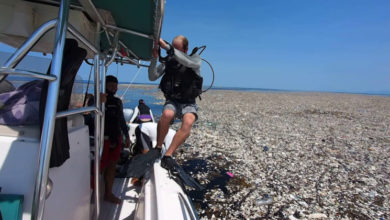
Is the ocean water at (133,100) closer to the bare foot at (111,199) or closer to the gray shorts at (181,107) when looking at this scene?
the gray shorts at (181,107)

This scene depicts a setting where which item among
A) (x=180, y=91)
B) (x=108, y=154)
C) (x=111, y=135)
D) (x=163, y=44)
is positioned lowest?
Result: (x=108, y=154)

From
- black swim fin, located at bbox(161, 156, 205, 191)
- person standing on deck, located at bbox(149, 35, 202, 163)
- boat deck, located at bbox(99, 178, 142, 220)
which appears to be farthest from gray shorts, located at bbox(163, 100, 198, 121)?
boat deck, located at bbox(99, 178, 142, 220)

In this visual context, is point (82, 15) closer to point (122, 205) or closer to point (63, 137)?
point (63, 137)

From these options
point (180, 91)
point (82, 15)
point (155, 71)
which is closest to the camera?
point (82, 15)

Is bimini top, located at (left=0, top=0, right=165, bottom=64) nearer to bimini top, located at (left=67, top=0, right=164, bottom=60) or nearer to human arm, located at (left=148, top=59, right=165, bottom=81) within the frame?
bimini top, located at (left=67, top=0, right=164, bottom=60)

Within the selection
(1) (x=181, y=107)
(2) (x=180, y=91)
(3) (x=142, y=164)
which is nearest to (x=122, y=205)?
(3) (x=142, y=164)

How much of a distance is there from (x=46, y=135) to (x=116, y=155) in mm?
2384

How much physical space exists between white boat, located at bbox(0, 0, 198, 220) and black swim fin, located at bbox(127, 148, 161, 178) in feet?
0.30

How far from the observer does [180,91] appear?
334cm

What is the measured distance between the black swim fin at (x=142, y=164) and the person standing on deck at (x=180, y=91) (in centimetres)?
16

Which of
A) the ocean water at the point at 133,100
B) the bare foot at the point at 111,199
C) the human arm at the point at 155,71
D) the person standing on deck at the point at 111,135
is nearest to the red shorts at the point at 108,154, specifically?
the person standing on deck at the point at 111,135

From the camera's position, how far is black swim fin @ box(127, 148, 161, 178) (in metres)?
2.75

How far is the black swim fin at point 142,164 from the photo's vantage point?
9.01ft

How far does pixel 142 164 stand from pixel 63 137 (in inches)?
60.1
